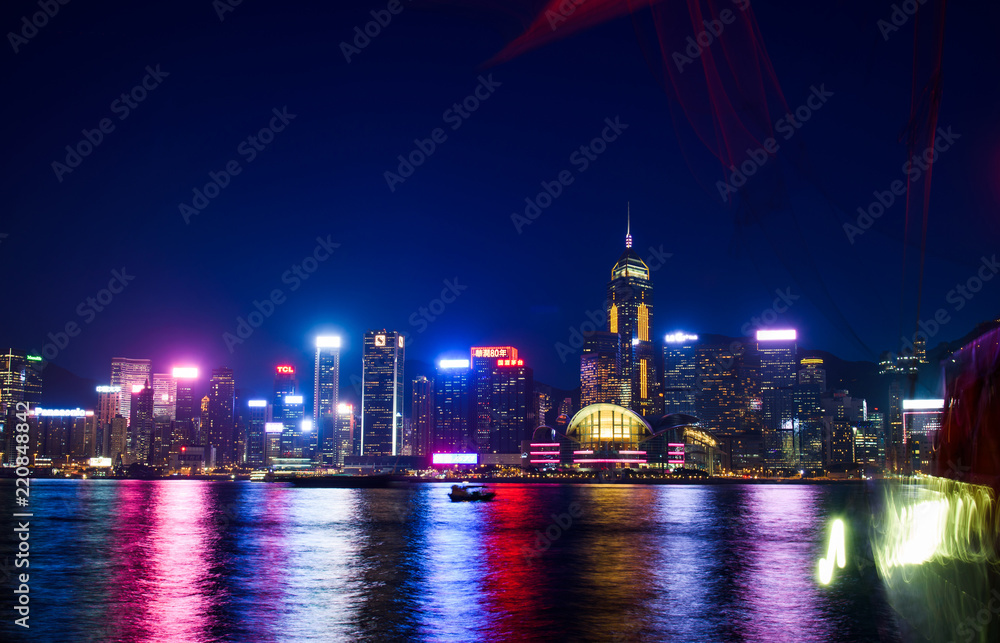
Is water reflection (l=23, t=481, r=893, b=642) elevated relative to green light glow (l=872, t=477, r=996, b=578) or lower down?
lower down

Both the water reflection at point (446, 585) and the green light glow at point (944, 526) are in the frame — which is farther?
the water reflection at point (446, 585)

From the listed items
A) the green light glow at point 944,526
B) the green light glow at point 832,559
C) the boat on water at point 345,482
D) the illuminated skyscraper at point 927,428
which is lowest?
the boat on water at point 345,482

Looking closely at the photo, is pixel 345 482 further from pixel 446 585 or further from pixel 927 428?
pixel 927 428

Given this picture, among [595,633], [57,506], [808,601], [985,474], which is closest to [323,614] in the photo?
[595,633]

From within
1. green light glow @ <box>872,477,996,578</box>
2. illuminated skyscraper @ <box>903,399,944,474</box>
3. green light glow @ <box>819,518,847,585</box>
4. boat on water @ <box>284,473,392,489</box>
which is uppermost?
illuminated skyscraper @ <box>903,399,944,474</box>

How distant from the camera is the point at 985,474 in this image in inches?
647

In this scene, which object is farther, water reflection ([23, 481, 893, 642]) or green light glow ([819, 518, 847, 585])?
green light glow ([819, 518, 847, 585])

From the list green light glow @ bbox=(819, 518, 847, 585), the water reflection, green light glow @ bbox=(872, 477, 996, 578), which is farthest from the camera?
green light glow @ bbox=(819, 518, 847, 585)

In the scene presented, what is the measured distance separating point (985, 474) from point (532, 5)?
1352 cm

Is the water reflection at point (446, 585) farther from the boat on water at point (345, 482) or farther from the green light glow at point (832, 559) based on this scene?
the boat on water at point (345, 482)

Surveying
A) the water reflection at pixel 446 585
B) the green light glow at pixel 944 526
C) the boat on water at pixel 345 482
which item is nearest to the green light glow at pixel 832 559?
the water reflection at pixel 446 585

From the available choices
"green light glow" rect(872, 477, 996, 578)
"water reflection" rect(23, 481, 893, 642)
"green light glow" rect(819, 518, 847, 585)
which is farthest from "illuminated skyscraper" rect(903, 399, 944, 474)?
"green light glow" rect(819, 518, 847, 585)

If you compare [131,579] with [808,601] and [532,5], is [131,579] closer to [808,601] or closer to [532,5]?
[808,601]

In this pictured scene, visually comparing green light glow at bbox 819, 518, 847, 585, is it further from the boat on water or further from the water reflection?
the boat on water
